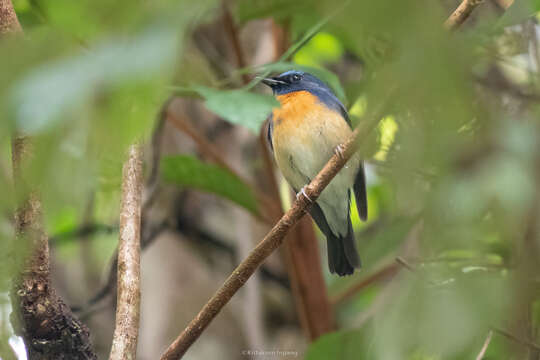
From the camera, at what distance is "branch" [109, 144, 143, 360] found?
1.88 metres

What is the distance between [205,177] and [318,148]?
80 cm

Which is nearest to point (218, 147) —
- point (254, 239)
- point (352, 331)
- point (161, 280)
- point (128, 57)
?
point (254, 239)

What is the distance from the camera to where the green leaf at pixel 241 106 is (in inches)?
82.1

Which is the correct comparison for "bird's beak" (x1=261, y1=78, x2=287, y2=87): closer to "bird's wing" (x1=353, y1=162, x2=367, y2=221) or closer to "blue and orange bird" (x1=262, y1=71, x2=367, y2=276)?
"blue and orange bird" (x1=262, y1=71, x2=367, y2=276)

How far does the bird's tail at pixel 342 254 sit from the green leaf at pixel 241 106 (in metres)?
1.62

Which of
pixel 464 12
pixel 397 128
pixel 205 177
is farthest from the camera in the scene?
pixel 205 177

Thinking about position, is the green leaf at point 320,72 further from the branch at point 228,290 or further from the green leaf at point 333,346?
the green leaf at point 333,346

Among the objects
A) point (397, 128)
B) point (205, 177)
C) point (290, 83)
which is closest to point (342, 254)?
point (205, 177)

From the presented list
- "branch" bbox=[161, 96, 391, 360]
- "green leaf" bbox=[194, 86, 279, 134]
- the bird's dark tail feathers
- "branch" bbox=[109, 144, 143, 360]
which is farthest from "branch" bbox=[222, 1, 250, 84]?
"branch" bbox=[161, 96, 391, 360]

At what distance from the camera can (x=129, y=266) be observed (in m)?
2.01

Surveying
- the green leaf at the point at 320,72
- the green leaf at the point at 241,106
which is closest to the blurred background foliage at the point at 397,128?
the green leaf at the point at 241,106

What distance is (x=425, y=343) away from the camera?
0.86m

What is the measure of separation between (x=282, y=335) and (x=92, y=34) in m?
3.85

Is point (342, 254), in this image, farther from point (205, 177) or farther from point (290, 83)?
point (290, 83)
